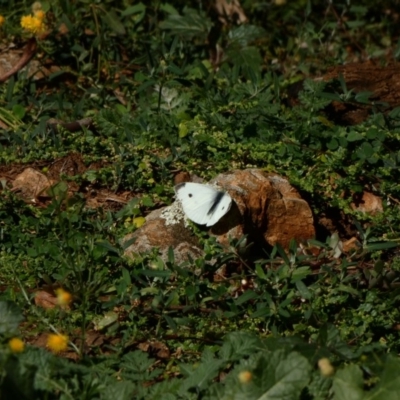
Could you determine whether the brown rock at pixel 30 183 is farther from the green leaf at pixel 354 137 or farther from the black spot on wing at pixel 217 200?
the green leaf at pixel 354 137

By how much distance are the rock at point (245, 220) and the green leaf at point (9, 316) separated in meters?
0.89

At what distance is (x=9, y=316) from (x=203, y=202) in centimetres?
119

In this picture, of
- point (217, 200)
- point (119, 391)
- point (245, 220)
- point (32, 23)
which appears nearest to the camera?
point (119, 391)

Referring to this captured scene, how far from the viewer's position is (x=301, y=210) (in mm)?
4840

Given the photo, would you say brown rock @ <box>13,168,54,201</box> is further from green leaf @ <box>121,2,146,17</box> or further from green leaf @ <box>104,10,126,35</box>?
green leaf @ <box>121,2,146,17</box>

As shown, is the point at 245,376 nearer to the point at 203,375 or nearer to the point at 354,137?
the point at 203,375

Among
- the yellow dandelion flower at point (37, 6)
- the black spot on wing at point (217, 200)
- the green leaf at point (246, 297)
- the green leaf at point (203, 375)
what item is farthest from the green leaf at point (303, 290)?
the yellow dandelion flower at point (37, 6)

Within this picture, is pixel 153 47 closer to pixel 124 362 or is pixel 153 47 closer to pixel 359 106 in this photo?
pixel 359 106

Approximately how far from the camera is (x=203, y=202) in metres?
4.58

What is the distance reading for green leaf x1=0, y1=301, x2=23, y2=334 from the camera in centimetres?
378

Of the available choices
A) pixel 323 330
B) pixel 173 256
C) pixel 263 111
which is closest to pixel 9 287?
pixel 173 256

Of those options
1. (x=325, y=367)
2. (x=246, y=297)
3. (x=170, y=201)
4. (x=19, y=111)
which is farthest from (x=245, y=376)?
(x=19, y=111)

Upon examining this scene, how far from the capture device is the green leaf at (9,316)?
378 cm

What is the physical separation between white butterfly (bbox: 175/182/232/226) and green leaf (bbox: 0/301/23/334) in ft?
3.64
